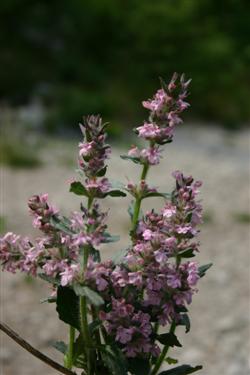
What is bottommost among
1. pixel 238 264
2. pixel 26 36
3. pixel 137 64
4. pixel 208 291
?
pixel 208 291

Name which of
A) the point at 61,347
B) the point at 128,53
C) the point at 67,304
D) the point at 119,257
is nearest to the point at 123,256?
the point at 119,257

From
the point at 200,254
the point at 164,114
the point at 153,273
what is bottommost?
the point at 153,273

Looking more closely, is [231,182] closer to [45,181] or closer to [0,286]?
[45,181]

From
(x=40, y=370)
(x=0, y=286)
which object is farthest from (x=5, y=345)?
(x=0, y=286)

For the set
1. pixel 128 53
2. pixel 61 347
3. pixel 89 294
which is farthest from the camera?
pixel 128 53

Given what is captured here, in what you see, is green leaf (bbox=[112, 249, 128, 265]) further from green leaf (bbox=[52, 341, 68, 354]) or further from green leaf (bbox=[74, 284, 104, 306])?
green leaf (bbox=[52, 341, 68, 354])

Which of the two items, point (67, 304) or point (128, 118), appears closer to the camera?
point (67, 304)

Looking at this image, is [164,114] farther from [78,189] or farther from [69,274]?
[69,274]
